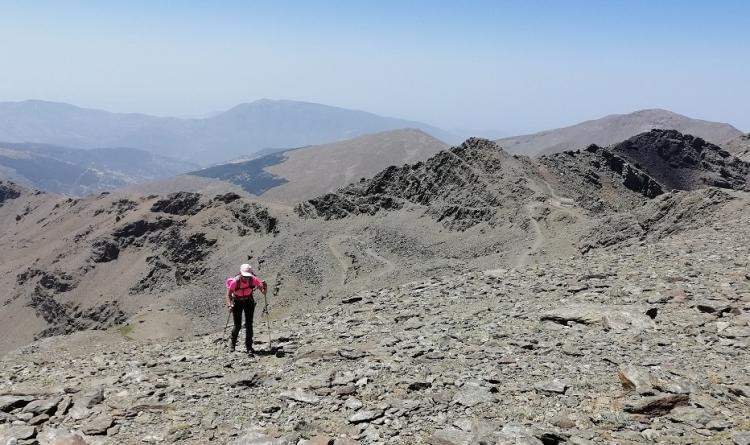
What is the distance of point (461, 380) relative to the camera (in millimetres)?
12617

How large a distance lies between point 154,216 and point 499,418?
109 metres

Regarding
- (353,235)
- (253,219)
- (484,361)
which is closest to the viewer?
(484,361)

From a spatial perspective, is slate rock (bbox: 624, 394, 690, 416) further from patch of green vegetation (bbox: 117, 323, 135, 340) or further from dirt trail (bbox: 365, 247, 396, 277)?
patch of green vegetation (bbox: 117, 323, 135, 340)

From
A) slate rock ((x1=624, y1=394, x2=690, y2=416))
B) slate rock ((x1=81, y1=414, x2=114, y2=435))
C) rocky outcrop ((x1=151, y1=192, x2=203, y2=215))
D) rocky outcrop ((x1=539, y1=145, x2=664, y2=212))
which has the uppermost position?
rocky outcrop ((x1=539, y1=145, x2=664, y2=212))

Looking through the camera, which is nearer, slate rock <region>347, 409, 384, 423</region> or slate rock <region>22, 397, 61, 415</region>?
slate rock <region>347, 409, 384, 423</region>

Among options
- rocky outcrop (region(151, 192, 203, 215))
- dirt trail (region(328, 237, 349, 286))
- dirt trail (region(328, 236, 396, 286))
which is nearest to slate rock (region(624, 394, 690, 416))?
dirt trail (region(328, 236, 396, 286))

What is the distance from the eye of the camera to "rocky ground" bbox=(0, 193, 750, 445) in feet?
33.8

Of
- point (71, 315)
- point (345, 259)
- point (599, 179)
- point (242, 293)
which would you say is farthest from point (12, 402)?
point (599, 179)

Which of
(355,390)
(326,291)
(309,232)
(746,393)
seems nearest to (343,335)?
(355,390)

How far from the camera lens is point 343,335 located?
19328 mm

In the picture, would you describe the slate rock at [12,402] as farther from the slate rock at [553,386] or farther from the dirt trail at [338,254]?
the dirt trail at [338,254]

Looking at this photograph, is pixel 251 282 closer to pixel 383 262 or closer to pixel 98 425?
pixel 98 425

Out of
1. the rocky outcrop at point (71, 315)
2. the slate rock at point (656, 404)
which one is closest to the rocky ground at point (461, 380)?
the slate rock at point (656, 404)

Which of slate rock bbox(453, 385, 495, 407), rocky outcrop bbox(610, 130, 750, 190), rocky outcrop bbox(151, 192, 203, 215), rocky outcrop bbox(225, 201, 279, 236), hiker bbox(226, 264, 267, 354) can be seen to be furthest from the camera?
rocky outcrop bbox(610, 130, 750, 190)
